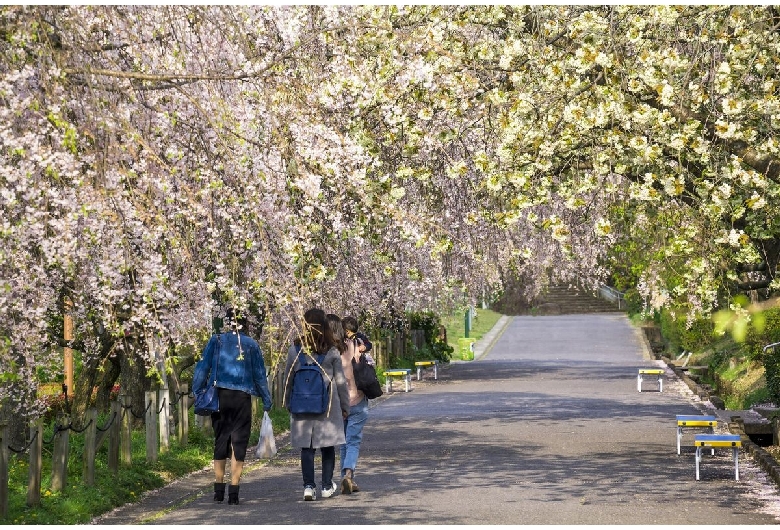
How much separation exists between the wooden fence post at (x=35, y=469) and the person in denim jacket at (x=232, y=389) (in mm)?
1426

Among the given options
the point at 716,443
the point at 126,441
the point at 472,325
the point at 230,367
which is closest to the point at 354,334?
the point at 230,367

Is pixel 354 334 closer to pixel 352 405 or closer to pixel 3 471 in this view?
pixel 352 405

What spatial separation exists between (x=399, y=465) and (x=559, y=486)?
8.34 ft

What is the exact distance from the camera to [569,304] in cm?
7156

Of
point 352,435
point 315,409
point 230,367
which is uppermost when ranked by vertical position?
point 230,367

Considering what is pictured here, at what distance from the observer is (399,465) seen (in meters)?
14.4

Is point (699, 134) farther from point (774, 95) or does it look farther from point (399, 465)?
point (399, 465)

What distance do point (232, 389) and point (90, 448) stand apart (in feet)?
4.78

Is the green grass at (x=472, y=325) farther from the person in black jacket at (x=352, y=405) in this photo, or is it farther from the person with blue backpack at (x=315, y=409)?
the person with blue backpack at (x=315, y=409)

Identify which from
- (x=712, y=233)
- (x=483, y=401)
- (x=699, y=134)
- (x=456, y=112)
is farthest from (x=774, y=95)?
(x=483, y=401)

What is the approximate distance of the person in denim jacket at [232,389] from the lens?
11.4 meters

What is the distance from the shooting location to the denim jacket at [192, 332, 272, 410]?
11.4m

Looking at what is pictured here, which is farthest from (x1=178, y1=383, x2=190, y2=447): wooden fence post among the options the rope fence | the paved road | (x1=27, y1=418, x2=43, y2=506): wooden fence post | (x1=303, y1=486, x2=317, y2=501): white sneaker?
(x1=27, y1=418, x2=43, y2=506): wooden fence post

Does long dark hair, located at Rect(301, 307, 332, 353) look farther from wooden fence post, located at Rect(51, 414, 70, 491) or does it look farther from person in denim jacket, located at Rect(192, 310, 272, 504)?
wooden fence post, located at Rect(51, 414, 70, 491)
